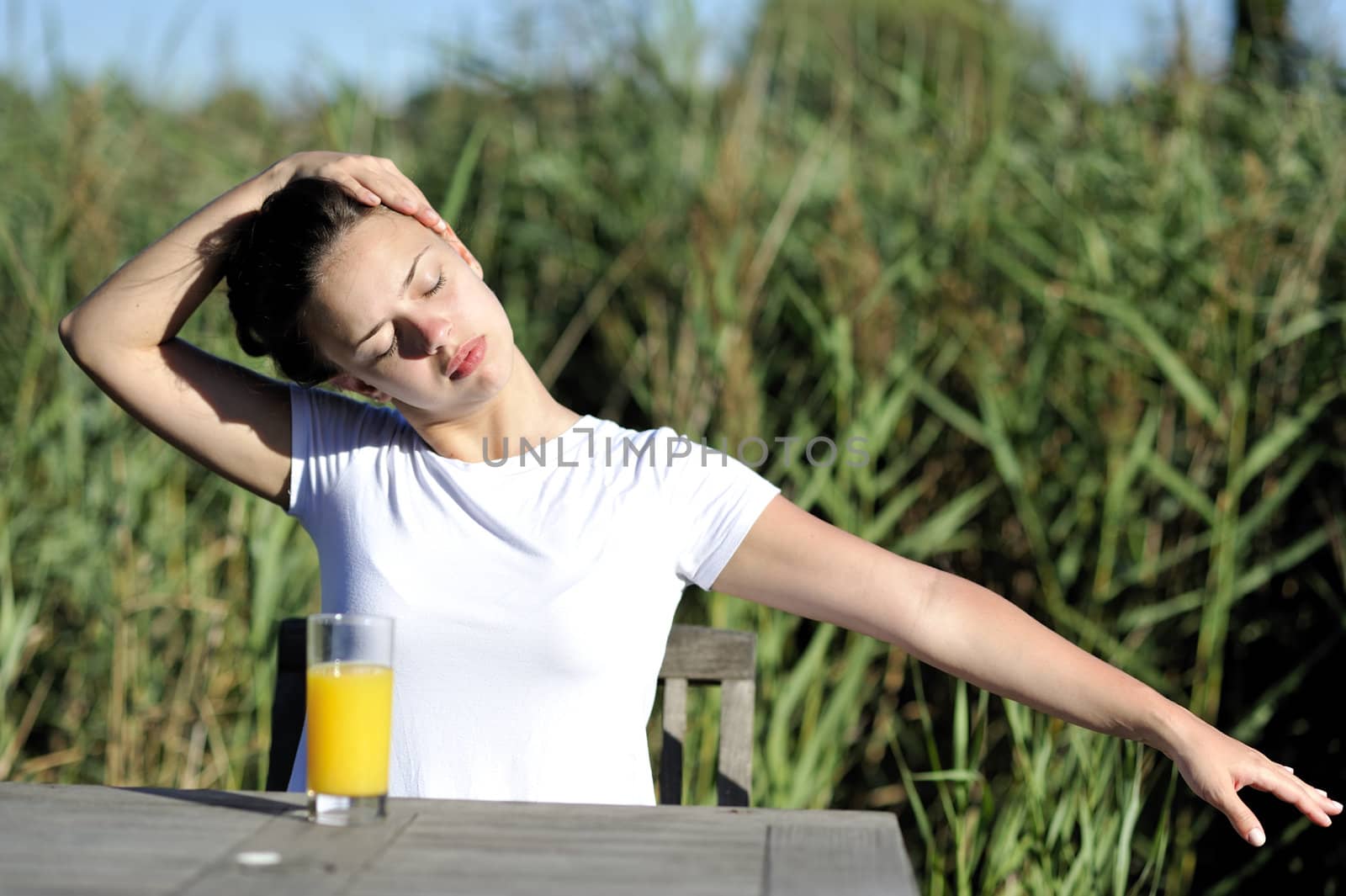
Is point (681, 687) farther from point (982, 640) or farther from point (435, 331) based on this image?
point (435, 331)

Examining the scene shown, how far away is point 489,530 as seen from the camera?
1.54 metres

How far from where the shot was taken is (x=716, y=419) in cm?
264

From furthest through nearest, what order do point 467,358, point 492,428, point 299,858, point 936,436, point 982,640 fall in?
point 936,436 → point 492,428 → point 467,358 → point 982,640 → point 299,858

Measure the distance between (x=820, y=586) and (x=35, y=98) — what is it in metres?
2.92

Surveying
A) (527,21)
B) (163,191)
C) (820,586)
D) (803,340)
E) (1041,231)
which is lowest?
(820,586)

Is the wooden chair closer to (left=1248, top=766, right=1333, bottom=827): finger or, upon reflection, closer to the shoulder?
the shoulder

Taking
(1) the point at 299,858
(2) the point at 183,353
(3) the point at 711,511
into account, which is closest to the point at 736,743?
(3) the point at 711,511

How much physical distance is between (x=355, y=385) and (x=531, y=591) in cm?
36

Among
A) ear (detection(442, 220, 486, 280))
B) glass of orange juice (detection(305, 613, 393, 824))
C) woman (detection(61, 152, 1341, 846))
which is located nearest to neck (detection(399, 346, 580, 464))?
woman (detection(61, 152, 1341, 846))

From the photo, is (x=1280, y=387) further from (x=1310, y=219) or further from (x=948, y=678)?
(x=948, y=678)

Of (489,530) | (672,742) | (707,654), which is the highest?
(489,530)

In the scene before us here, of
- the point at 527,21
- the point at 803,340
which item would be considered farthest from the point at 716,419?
the point at 527,21

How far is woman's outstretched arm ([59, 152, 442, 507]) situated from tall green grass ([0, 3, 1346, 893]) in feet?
2.15

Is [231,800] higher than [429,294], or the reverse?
[429,294]
